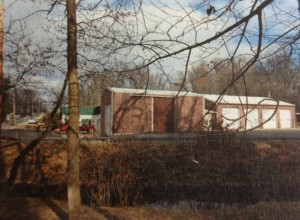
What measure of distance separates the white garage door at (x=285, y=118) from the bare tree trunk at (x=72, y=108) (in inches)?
1813

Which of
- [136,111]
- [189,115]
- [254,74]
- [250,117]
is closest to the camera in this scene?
[254,74]

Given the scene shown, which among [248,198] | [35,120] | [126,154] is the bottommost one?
[248,198]

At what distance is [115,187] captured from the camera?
14023 mm

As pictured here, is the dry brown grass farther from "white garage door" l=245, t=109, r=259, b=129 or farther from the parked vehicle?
"white garage door" l=245, t=109, r=259, b=129

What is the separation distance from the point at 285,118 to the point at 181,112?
1223 inches

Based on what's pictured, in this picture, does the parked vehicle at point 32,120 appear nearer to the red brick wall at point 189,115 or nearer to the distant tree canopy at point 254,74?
the red brick wall at point 189,115

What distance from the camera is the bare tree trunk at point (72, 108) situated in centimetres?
958

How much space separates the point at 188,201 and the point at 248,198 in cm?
209

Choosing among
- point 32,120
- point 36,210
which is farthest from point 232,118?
point 36,210

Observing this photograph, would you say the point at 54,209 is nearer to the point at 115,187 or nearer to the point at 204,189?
the point at 115,187

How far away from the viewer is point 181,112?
26.3m

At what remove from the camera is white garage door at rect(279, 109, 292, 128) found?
176 feet

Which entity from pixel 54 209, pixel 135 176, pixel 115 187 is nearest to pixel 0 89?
pixel 54 209

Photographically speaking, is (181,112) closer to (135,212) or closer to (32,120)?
(135,212)
